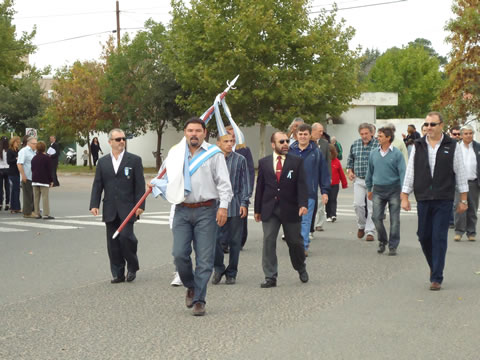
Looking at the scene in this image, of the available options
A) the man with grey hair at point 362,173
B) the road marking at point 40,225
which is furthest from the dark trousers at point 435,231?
the road marking at point 40,225

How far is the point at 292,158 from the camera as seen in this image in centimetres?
899

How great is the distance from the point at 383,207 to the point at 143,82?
33.1 meters

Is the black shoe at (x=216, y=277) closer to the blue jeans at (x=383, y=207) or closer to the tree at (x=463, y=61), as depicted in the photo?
the blue jeans at (x=383, y=207)

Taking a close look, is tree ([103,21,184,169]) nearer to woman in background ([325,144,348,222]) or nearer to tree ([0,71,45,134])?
tree ([0,71,45,134])

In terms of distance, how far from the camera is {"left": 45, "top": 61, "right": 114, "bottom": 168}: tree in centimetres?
4609

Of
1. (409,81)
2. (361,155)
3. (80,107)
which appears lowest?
(361,155)

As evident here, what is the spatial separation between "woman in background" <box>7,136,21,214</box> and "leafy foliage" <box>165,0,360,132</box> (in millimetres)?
18411

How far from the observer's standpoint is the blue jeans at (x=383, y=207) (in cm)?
1150

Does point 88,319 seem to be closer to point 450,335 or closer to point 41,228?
point 450,335

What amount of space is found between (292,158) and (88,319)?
10.0ft

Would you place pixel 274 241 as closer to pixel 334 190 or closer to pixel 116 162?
pixel 116 162

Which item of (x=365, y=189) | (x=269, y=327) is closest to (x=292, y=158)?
(x=269, y=327)

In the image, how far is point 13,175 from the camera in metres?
19.9

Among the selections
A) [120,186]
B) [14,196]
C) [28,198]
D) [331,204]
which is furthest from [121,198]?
[14,196]
